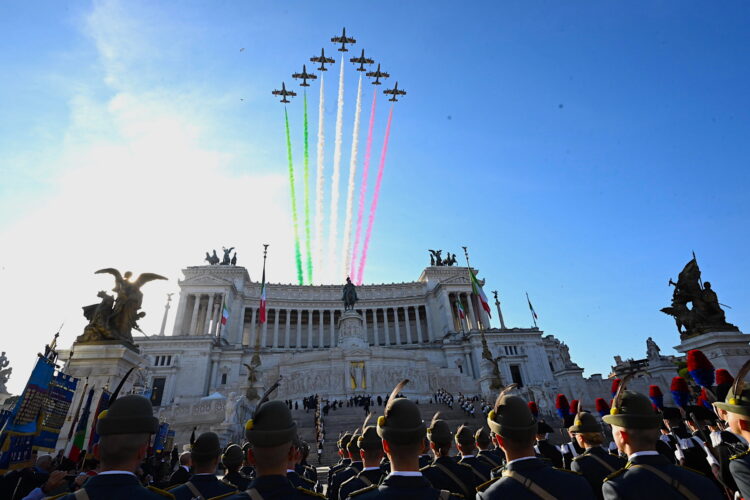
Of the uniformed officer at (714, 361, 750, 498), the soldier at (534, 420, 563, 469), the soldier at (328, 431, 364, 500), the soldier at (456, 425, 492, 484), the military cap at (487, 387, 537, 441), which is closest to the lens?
the military cap at (487, 387, 537, 441)

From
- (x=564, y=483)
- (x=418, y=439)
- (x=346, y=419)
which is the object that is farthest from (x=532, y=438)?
(x=346, y=419)

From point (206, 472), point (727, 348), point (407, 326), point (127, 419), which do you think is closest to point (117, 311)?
point (206, 472)

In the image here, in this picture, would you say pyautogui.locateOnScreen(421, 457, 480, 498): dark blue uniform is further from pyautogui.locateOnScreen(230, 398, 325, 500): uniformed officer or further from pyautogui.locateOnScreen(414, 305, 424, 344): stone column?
pyautogui.locateOnScreen(414, 305, 424, 344): stone column

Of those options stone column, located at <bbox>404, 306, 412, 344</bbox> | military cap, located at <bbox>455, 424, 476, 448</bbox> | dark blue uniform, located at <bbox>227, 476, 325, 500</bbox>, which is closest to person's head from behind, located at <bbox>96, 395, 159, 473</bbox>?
dark blue uniform, located at <bbox>227, 476, 325, 500</bbox>

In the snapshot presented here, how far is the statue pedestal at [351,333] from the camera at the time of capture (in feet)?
146

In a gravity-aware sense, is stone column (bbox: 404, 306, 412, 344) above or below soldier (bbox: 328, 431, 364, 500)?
above

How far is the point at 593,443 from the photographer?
5.48 meters

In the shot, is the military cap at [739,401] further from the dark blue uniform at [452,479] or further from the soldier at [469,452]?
the soldier at [469,452]

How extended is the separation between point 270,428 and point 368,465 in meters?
2.78

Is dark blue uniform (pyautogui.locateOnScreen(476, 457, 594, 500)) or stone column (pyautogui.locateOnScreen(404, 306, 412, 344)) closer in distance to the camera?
dark blue uniform (pyautogui.locateOnScreen(476, 457, 594, 500))

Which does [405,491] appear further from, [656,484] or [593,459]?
[593,459]

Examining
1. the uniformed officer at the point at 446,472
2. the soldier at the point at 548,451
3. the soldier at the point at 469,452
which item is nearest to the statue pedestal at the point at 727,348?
the soldier at the point at 548,451

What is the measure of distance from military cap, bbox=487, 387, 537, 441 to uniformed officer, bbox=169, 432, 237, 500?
3367 mm

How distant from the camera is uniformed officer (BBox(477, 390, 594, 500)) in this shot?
3000mm
